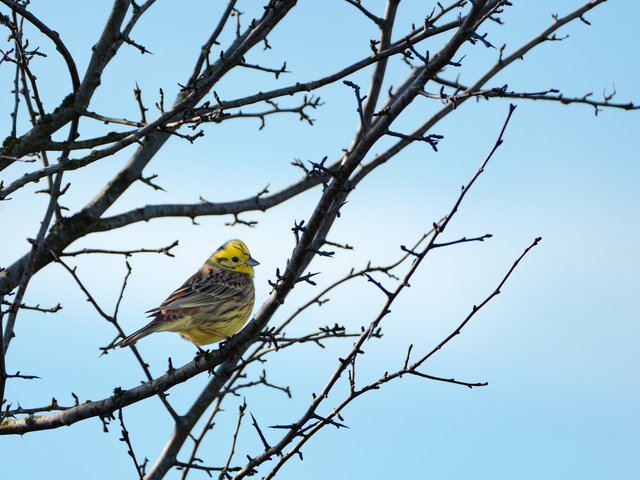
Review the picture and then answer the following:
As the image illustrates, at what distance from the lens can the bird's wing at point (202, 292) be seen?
8.77 meters

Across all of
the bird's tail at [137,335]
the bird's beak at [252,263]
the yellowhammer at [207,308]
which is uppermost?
the bird's beak at [252,263]

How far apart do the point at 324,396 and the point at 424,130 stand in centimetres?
504

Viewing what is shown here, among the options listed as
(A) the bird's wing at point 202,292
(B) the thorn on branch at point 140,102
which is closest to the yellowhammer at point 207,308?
(A) the bird's wing at point 202,292

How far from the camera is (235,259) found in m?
10.6

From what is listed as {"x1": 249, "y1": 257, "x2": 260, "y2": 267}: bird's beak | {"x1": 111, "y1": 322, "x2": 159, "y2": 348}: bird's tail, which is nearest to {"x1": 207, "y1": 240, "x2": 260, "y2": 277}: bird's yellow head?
{"x1": 249, "y1": 257, "x2": 260, "y2": 267}: bird's beak

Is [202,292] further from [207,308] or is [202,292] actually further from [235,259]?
[235,259]

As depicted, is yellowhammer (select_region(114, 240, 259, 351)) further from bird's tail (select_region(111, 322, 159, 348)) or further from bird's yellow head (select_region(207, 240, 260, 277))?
bird's yellow head (select_region(207, 240, 260, 277))

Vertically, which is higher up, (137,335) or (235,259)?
(235,259)

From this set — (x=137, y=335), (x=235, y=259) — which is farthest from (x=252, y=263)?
(x=137, y=335)

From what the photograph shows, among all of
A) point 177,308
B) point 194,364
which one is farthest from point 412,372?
point 177,308

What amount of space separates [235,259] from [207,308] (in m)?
1.84

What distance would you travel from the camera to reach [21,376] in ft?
19.6

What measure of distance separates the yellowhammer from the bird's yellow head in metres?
0.20

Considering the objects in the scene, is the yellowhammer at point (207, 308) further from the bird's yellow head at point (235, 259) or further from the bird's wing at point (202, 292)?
the bird's yellow head at point (235, 259)
